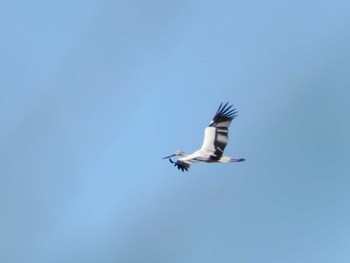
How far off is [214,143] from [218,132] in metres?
1.11

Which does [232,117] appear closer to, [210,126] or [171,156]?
[210,126]

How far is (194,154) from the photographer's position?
3212 cm

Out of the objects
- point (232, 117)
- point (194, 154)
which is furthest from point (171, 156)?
point (232, 117)

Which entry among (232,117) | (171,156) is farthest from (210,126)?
(171,156)

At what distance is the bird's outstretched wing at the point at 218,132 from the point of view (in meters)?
31.9

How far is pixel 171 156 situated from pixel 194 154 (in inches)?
57.5

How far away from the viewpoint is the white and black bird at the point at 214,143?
100.0 feet

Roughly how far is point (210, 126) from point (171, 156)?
134 inches

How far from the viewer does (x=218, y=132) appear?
33125 millimetres

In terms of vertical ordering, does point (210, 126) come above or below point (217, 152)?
above

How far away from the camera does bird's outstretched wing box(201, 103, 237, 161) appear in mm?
31878

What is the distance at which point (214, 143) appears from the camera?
1270 inches

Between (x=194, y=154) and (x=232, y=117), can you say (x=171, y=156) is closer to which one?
(x=194, y=154)

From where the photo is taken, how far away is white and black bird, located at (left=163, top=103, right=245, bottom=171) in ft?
100.0
